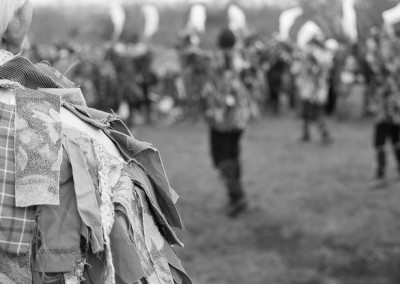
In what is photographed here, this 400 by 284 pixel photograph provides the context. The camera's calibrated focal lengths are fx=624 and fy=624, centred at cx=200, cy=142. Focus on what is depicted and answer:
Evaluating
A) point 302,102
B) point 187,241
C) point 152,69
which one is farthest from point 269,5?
point 187,241

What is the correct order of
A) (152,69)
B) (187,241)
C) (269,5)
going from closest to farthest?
(187,241), (152,69), (269,5)

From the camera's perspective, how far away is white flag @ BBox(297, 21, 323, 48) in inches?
450

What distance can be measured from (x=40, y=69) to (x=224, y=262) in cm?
389

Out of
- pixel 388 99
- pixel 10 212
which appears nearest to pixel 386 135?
pixel 388 99

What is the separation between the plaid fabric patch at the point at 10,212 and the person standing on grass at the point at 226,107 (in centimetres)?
485

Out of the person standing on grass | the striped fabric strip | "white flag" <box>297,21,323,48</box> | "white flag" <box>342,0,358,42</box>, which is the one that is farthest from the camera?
"white flag" <box>297,21,323,48</box>

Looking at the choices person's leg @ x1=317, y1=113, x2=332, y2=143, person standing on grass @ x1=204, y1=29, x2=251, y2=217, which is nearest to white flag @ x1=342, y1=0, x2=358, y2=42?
person's leg @ x1=317, y1=113, x2=332, y2=143

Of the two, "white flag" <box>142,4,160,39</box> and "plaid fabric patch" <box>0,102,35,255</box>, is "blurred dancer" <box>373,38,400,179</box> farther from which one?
"white flag" <box>142,4,160,39</box>

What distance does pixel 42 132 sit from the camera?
152 centimetres

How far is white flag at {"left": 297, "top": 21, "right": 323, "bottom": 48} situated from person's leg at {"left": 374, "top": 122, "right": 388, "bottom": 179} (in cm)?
387

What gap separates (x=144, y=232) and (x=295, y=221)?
4.76 meters

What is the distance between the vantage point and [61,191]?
152 cm

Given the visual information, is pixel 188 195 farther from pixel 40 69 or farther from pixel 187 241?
pixel 40 69

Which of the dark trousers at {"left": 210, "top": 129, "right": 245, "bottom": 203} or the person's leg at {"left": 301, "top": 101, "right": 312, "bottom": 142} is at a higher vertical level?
the dark trousers at {"left": 210, "top": 129, "right": 245, "bottom": 203}
